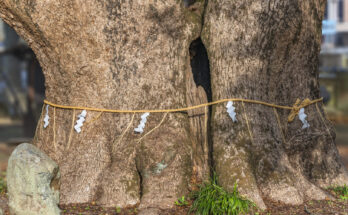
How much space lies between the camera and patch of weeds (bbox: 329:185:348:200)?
543 cm

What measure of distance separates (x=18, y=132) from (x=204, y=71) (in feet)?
42.4

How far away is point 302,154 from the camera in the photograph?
223 inches

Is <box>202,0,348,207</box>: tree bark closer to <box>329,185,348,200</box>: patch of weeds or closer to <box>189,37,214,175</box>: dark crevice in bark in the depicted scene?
<box>329,185,348,200</box>: patch of weeds

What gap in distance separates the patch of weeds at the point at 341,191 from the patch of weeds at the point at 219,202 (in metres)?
1.23

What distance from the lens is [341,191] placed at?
5.56 meters

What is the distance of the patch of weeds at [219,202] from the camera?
4.61 m

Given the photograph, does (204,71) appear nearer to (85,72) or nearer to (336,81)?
(85,72)

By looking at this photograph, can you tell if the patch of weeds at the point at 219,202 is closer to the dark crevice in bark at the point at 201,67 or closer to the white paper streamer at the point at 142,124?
the white paper streamer at the point at 142,124

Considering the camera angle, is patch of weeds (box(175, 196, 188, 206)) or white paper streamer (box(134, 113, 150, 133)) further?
white paper streamer (box(134, 113, 150, 133))

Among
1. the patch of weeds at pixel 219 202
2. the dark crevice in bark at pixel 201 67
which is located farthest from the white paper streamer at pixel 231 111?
the patch of weeds at pixel 219 202

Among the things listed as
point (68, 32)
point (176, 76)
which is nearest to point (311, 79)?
point (176, 76)

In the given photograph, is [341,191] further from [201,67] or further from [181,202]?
[201,67]

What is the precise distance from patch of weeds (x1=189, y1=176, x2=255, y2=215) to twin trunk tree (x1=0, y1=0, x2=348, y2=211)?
0.13 meters

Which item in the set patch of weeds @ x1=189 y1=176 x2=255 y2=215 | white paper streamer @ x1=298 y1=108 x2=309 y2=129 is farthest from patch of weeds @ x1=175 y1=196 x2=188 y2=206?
white paper streamer @ x1=298 y1=108 x2=309 y2=129
